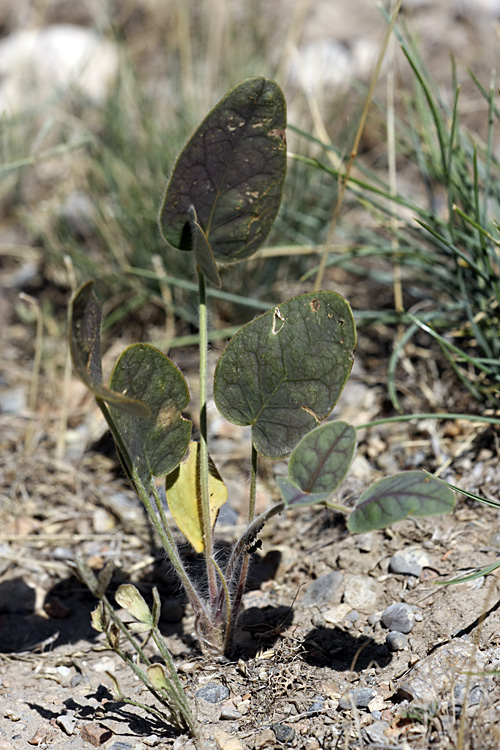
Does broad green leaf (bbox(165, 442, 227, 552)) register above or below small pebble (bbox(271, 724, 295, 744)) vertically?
above

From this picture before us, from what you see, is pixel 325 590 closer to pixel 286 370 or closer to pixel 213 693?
pixel 213 693

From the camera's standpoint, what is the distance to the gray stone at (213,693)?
920 mm

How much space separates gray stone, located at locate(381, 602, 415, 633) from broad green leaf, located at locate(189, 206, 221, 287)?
0.54 meters

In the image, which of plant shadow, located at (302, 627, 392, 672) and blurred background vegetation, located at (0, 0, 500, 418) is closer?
plant shadow, located at (302, 627, 392, 672)

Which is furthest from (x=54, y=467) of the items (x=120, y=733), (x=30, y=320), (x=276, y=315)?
(x=276, y=315)

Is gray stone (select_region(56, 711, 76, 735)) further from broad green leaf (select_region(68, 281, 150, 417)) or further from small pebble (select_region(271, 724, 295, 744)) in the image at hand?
broad green leaf (select_region(68, 281, 150, 417))

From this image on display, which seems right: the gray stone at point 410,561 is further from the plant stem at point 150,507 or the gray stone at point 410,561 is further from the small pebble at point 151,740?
the small pebble at point 151,740

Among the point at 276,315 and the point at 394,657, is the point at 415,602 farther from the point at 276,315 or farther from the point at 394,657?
the point at 276,315

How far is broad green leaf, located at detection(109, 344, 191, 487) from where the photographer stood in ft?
2.79

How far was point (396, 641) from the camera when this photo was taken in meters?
0.94

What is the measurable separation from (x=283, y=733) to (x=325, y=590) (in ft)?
0.97

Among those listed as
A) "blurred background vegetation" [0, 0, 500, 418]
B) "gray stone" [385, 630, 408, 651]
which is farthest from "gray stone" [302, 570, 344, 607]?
"blurred background vegetation" [0, 0, 500, 418]

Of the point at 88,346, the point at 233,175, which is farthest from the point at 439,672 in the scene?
the point at 233,175

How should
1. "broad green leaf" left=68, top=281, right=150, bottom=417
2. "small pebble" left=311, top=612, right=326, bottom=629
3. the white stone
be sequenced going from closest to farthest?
"broad green leaf" left=68, top=281, right=150, bottom=417
"small pebble" left=311, top=612, right=326, bottom=629
the white stone
